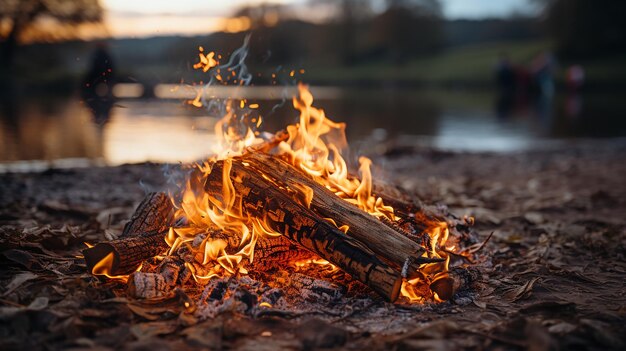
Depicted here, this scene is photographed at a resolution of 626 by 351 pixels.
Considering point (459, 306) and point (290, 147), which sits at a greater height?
point (290, 147)

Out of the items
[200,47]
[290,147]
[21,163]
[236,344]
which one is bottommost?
[21,163]

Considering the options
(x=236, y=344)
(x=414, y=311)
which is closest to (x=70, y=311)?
(x=236, y=344)

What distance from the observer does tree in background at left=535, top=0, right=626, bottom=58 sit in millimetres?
46688

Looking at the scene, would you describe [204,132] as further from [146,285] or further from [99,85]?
[146,285]

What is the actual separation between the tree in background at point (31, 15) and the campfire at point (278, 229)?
3892 centimetres

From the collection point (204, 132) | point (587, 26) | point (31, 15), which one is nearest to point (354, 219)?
point (204, 132)

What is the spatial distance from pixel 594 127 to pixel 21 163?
54.0ft

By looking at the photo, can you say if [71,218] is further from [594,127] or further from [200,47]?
[594,127]

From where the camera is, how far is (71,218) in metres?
5.45

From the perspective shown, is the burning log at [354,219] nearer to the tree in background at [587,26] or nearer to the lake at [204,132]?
the lake at [204,132]

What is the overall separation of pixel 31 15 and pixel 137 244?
41044 millimetres

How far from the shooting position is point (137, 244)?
11.6 ft

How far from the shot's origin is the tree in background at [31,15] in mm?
37219

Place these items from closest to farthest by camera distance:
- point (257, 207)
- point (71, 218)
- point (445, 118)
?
point (257, 207) < point (71, 218) < point (445, 118)
